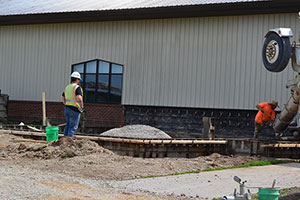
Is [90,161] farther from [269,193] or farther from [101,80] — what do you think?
[101,80]

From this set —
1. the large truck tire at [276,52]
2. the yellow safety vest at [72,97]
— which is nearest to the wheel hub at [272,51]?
the large truck tire at [276,52]

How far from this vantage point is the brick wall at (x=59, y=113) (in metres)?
24.7

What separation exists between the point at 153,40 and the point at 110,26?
2.61 m

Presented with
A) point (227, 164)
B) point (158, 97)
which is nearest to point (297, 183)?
point (227, 164)

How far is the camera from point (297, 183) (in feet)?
33.4

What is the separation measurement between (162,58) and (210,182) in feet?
45.2

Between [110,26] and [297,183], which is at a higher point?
[110,26]

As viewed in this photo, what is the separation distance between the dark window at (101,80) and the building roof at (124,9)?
2377 millimetres

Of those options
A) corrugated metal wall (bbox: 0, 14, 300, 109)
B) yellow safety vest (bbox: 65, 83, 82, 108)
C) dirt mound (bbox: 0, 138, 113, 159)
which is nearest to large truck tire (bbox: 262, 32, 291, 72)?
dirt mound (bbox: 0, 138, 113, 159)

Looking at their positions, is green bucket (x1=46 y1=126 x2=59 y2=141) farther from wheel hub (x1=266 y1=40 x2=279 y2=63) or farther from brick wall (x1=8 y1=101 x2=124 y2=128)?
brick wall (x1=8 y1=101 x2=124 y2=128)

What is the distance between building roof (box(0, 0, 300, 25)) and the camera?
67.0 ft

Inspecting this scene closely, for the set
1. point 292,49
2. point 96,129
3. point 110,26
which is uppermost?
point 110,26

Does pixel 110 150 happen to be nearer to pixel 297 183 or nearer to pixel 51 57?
pixel 297 183

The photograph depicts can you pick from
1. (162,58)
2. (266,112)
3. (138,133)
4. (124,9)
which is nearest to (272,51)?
(266,112)
